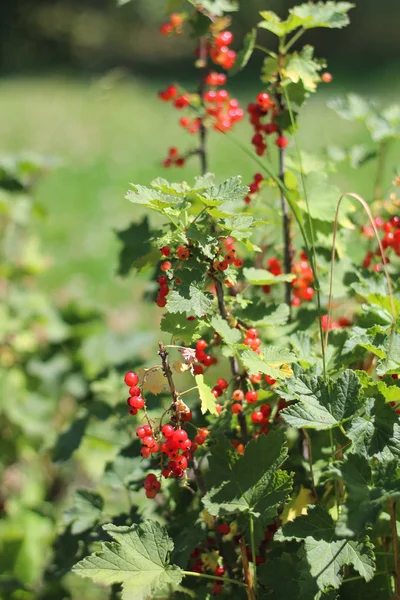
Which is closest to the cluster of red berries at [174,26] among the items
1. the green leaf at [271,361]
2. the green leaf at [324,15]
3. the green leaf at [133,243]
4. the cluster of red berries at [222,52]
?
the cluster of red berries at [222,52]

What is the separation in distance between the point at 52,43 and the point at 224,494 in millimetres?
14333

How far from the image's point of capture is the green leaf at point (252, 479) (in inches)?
53.7

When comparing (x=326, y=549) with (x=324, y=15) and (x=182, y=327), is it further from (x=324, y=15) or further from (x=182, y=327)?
(x=324, y=15)

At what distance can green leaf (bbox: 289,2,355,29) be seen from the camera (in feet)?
5.13

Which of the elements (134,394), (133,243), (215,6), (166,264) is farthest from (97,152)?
(134,394)

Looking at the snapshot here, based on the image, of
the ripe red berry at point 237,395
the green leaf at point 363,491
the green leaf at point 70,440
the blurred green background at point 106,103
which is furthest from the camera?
the blurred green background at point 106,103

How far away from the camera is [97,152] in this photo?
7.44 metres

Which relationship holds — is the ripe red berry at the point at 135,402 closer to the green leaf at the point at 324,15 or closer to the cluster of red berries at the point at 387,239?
the cluster of red berries at the point at 387,239

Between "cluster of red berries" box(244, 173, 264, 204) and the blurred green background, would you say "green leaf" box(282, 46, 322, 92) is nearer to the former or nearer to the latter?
"cluster of red berries" box(244, 173, 264, 204)

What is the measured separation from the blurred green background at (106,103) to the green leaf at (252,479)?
1016 mm

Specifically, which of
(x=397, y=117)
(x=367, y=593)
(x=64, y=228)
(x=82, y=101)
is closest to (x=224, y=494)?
(x=367, y=593)

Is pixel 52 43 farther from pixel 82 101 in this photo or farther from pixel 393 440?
pixel 393 440

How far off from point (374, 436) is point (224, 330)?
33cm

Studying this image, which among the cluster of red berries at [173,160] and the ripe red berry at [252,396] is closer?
the ripe red berry at [252,396]
